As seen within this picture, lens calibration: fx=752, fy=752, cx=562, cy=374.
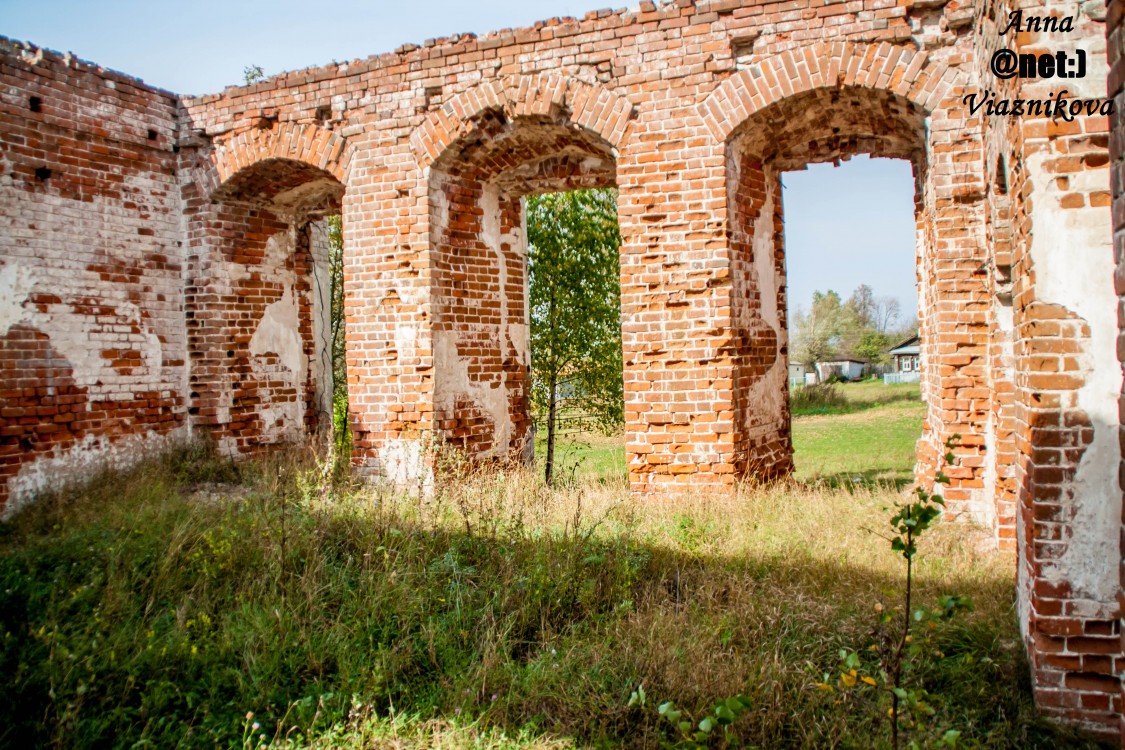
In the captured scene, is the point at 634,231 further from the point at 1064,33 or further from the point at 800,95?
the point at 1064,33

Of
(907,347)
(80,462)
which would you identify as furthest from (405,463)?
(907,347)

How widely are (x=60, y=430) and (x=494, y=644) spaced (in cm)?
575

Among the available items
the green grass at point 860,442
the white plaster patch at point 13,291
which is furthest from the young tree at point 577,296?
the white plaster patch at point 13,291

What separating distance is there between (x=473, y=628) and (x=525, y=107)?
15.6 feet

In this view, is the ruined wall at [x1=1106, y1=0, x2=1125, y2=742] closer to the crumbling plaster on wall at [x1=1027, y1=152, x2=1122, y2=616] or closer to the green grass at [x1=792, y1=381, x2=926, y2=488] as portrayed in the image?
the crumbling plaster on wall at [x1=1027, y1=152, x2=1122, y2=616]

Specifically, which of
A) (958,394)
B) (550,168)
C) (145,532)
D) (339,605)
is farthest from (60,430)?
(958,394)

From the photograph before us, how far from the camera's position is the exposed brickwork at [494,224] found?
5.67m

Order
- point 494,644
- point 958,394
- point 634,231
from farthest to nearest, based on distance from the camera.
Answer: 1. point 634,231
2. point 958,394
3. point 494,644

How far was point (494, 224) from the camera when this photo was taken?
8031mm

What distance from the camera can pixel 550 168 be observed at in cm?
791

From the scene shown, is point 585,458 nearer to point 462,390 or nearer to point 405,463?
point 462,390

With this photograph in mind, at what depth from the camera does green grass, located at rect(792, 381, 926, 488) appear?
10.2 m

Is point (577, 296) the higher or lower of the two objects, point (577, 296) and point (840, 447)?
the higher

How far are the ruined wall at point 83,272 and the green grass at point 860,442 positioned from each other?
22.8 ft
